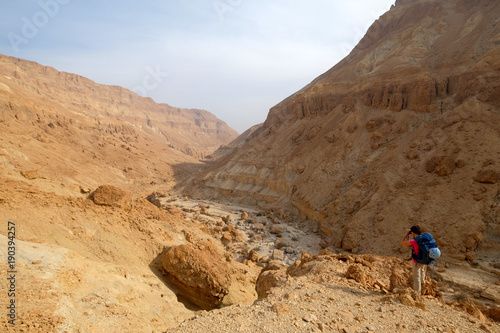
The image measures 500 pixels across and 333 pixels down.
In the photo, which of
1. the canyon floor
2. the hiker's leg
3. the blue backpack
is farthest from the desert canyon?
the blue backpack

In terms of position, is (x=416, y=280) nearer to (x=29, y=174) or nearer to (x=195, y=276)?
(x=195, y=276)

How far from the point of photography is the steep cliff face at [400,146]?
46.4 ft

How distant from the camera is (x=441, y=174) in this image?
1553 cm

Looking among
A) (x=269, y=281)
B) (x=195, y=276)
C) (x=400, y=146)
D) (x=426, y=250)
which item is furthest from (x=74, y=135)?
(x=426, y=250)

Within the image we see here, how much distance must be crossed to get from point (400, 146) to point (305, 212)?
8.41m

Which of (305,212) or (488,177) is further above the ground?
(488,177)

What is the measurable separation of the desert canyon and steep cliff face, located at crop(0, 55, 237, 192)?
42 centimetres

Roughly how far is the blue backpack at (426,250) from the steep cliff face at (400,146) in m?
8.40

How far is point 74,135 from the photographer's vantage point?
42.1m

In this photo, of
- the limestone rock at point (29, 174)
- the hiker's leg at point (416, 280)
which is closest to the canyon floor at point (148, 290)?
the hiker's leg at point (416, 280)

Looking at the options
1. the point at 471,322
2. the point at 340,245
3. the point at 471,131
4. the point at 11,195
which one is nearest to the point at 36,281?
the point at 11,195

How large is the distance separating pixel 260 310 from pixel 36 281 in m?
3.89

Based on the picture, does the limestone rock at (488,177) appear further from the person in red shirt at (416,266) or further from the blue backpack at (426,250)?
the blue backpack at (426,250)

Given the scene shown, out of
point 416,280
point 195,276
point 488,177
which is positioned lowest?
point 195,276
